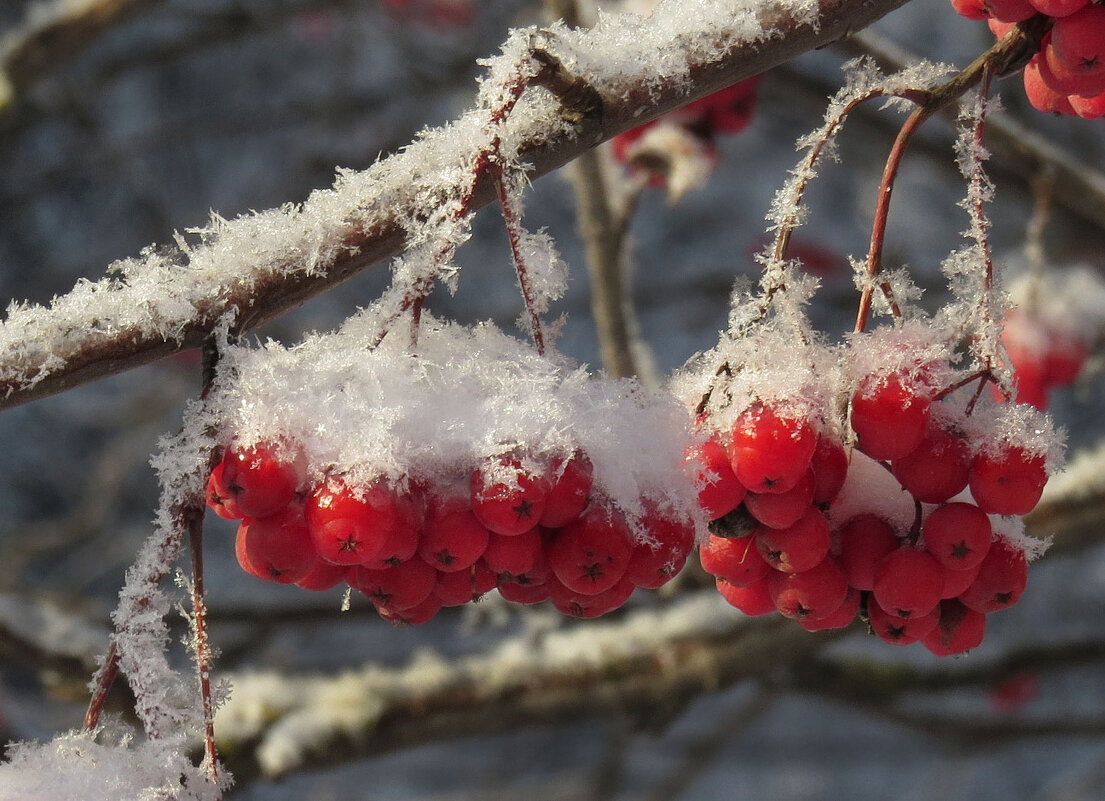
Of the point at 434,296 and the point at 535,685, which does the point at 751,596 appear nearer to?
the point at 535,685

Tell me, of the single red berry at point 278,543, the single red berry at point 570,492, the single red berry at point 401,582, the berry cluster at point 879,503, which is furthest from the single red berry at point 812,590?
the single red berry at point 278,543

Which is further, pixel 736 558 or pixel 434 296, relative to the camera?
pixel 434 296

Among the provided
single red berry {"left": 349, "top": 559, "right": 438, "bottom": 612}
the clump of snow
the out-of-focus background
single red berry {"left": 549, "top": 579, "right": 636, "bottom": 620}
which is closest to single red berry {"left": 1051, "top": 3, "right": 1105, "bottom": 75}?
single red berry {"left": 549, "top": 579, "right": 636, "bottom": 620}

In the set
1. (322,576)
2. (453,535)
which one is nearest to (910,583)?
(453,535)

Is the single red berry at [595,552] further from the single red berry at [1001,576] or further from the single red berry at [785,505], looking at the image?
the single red berry at [1001,576]

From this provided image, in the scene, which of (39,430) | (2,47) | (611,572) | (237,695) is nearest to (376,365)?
(611,572)

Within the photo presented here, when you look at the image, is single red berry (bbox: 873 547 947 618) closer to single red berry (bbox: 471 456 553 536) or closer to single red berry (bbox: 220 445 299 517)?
single red berry (bbox: 471 456 553 536)
